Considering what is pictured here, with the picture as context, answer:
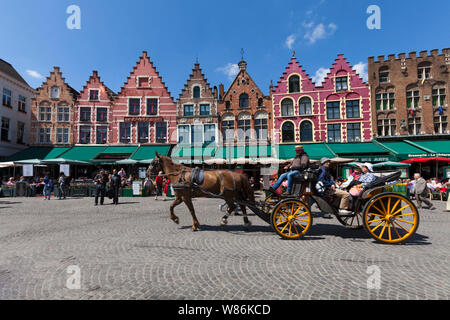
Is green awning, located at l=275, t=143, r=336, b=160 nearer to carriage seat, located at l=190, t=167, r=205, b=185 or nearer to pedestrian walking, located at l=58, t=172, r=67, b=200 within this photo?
carriage seat, located at l=190, t=167, r=205, b=185

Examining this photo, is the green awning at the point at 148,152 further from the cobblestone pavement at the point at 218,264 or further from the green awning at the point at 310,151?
the cobblestone pavement at the point at 218,264

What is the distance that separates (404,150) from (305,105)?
9.06 m

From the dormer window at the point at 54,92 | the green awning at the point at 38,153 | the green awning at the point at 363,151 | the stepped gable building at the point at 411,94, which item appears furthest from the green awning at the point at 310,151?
the dormer window at the point at 54,92

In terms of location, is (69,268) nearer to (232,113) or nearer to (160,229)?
(160,229)

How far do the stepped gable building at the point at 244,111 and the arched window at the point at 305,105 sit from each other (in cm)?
302

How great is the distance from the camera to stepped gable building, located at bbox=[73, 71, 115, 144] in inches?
944

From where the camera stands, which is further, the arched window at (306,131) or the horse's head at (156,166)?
the arched window at (306,131)

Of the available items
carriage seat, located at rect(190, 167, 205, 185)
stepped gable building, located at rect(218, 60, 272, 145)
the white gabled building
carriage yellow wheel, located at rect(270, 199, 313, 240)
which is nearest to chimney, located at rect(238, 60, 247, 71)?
stepped gable building, located at rect(218, 60, 272, 145)

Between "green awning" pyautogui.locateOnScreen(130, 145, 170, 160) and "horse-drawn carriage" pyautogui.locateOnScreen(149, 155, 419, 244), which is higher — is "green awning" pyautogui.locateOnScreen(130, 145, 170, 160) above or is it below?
above

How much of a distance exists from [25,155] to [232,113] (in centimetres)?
2050

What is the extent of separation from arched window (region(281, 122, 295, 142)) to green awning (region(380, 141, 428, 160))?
25.4 feet

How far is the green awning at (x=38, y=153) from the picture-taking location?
2178 centimetres
